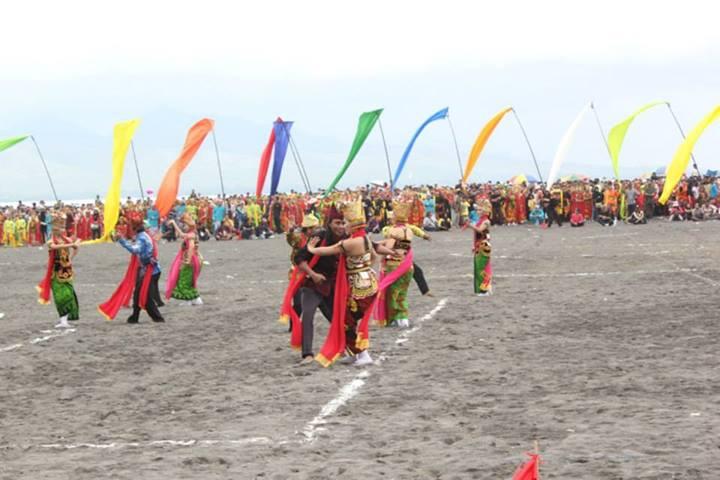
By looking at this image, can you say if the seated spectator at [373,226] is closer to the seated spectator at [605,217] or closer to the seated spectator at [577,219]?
the seated spectator at [577,219]

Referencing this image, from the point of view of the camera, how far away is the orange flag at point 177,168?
75.6 feet

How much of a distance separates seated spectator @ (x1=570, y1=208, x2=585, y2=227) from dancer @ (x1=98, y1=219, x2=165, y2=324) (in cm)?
3063

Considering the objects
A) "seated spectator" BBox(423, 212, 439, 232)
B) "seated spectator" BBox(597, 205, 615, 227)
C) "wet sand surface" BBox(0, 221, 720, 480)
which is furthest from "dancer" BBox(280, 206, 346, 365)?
"seated spectator" BBox(423, 212, 439, 232)

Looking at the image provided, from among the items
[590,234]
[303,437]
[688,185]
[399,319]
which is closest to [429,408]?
[303,437]

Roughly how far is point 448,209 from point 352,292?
37723 mm

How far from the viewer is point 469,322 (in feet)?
50.1

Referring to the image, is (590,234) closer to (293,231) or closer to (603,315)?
(603,315)

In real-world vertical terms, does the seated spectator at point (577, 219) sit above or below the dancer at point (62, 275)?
below

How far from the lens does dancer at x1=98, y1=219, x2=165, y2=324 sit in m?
16.7

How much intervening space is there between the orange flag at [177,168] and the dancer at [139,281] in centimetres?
565

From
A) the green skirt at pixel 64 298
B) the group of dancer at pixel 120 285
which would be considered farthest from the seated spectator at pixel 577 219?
the green skirt at pixel 64 298

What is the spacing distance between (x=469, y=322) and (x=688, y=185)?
116 feet

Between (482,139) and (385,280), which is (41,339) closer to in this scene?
(385,280)

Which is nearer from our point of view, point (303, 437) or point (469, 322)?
point (303, 437)
